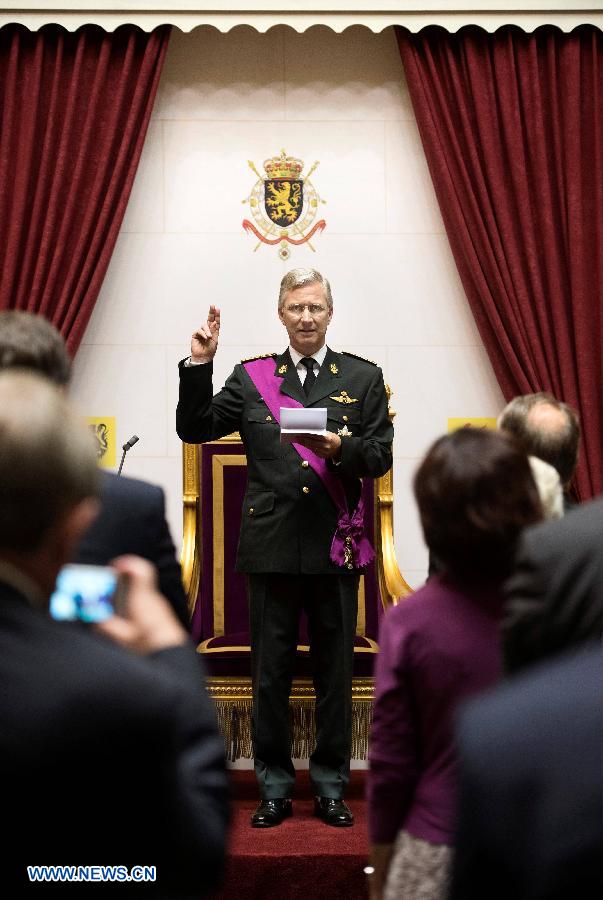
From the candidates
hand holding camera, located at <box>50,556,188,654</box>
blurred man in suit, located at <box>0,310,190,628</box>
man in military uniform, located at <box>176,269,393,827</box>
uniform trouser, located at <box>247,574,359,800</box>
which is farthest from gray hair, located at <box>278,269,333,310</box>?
hand holding camera, located at <box>50,556,188,654</box>

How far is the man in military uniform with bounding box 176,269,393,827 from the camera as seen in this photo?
150 inches

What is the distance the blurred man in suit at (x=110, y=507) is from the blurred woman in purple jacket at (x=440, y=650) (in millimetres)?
414

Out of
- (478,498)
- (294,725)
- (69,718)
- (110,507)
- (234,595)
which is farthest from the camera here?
(234,595)

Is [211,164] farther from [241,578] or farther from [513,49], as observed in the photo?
[241,578]

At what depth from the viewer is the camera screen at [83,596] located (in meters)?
1.32

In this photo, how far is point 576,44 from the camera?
209 inches

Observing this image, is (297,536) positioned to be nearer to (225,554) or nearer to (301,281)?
(301,281)

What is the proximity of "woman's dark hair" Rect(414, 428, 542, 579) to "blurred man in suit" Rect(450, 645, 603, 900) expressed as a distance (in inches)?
33.2

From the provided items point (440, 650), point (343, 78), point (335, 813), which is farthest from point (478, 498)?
point (343, 78)

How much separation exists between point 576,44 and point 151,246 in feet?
7.08

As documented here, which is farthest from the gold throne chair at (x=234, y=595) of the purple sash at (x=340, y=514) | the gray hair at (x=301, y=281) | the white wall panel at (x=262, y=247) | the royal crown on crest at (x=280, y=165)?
the royal crown on crest at (x=280, y=165)

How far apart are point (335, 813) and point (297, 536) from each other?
3.02 ft

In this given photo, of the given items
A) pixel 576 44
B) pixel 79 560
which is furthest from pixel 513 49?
pixel 79 560

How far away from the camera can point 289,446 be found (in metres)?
3.90
